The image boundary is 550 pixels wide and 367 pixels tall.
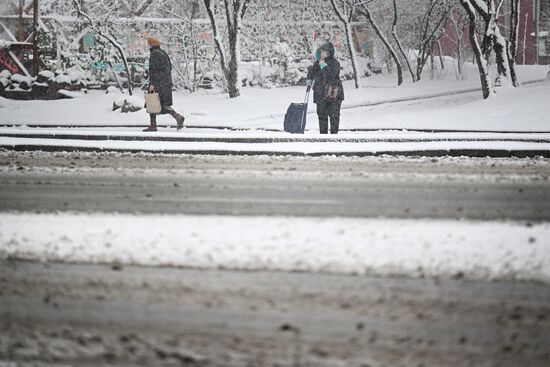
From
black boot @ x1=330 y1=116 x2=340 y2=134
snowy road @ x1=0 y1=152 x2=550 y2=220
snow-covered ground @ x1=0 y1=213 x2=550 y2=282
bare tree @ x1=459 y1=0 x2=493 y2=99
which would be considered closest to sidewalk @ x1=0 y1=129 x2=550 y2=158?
black boot @ x1=330 y1=116 x2=340 y2=134

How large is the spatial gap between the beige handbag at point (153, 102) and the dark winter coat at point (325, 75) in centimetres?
373

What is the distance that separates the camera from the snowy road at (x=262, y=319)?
2799 mm

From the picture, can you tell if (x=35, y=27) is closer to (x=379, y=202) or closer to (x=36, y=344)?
(x=379, y=202)

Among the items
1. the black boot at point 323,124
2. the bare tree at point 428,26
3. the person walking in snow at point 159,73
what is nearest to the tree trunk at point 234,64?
the person walking in snow at point 159,73

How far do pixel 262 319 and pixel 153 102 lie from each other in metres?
12.1

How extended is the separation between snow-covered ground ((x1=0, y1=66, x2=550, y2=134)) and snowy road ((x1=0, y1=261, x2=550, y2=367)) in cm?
1273

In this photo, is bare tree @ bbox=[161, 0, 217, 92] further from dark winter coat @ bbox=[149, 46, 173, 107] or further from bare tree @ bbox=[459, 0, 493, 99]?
dark winter coat @ bbox=[149, 46, 173, 107]

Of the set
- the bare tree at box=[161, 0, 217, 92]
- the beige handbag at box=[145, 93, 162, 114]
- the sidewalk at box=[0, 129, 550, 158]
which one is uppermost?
the bare tree at box=[161, 0, 217, 92]

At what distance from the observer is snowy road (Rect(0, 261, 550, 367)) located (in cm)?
280

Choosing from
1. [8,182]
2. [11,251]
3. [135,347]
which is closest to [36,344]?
[135,347]

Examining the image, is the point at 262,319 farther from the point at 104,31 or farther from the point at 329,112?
the point at 104,31

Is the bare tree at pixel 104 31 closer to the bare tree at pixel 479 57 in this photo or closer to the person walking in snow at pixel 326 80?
the bare tree at pixel 479 57

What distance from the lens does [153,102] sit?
14.8 meters

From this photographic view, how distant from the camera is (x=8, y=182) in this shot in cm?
788
